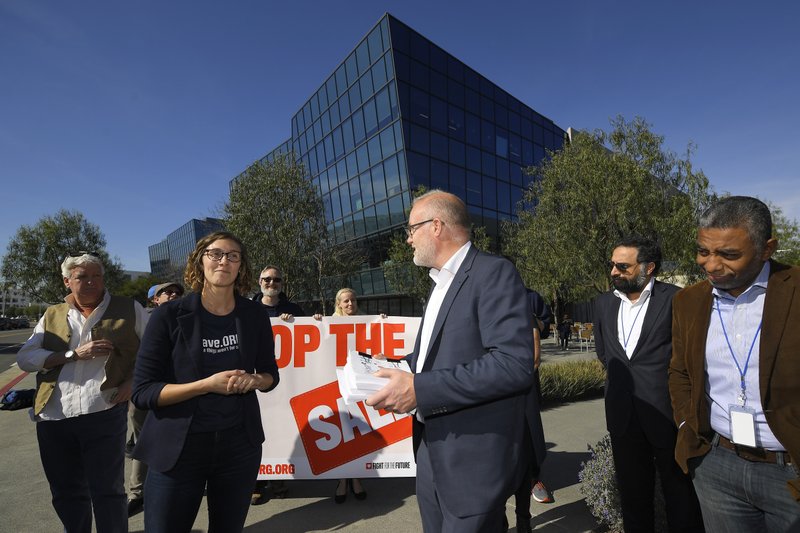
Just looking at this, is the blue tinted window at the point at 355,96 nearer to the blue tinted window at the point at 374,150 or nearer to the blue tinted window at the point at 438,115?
the blue tinted window at the point at 374,150

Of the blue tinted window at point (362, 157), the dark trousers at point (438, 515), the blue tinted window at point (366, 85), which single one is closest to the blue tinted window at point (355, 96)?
the blue tinted window at point (366, 85)

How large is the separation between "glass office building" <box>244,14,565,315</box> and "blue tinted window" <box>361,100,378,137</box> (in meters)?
0.06

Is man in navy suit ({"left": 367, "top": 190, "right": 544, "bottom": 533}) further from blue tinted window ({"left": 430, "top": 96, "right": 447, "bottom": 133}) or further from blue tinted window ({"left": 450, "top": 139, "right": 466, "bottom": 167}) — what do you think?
blue tinted window ({"left": 450, "top": 139, "right": 466, "bottom": 167})

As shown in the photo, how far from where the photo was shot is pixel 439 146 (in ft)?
81.3

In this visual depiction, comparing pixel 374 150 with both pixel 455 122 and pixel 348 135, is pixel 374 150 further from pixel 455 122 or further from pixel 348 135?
pixel 455 122

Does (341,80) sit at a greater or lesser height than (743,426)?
greater

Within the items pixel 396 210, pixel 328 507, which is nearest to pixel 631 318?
pixel 328 507

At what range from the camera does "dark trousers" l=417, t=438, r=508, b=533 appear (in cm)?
159

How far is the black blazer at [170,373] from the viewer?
2020 mm

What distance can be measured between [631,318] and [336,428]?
2992mm

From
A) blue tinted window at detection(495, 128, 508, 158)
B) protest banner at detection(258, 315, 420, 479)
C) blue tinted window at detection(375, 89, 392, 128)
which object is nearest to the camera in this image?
Result: protest banner at detection(258, 315, 420, 479)

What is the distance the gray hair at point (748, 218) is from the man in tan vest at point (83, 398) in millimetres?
3708

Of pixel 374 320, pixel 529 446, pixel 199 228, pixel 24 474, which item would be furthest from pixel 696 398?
pixel 199 228

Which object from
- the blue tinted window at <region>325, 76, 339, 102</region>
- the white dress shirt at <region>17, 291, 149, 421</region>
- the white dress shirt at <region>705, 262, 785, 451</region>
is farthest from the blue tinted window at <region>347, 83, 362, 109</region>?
the white dress shirt at <region>705, 262, 785, 451</region>
